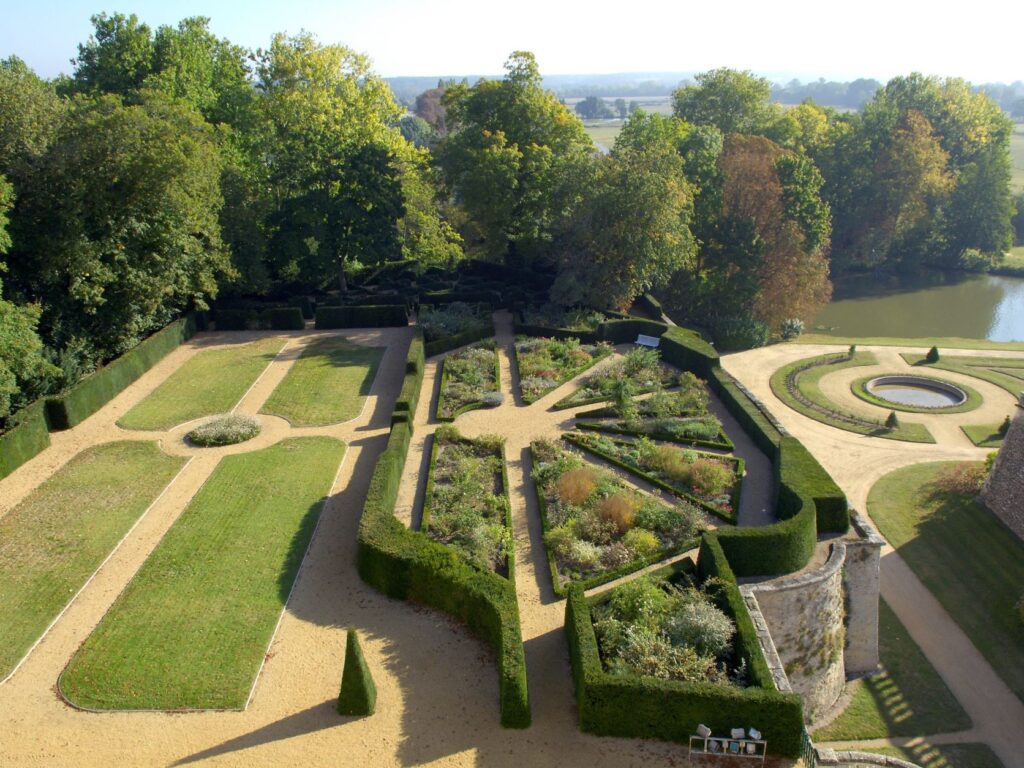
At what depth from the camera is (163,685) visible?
17.9 metres

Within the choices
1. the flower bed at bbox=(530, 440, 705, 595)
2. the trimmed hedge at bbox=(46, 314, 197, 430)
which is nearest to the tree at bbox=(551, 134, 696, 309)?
the flower bed at bbox=(530, 440, 705, 595)

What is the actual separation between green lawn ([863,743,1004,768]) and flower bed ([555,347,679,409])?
52.2 feet

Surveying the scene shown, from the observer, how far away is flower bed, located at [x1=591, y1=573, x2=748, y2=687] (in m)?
16.8

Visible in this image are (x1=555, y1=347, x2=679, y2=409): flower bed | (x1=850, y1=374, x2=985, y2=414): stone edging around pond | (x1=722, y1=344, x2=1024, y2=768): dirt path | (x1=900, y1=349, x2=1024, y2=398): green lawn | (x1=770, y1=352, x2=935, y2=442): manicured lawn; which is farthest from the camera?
(x1=900, y1=349, x2=1024, y2=398): green lawn

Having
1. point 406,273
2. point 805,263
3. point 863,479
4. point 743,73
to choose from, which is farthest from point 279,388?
point 743,73

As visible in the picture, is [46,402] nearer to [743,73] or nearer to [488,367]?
[488,367]

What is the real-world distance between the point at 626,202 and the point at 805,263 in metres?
15.3

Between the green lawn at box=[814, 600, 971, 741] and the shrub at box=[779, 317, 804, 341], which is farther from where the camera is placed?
the shrub at box=[779, 317, 804, 341]

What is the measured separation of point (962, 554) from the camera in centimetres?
2702

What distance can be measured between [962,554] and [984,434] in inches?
398

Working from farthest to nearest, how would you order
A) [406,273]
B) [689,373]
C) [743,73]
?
[743,73]
[406,273]
[689,373]

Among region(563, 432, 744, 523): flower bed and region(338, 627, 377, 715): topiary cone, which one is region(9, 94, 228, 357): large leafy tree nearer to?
region(563, 432, 744, 523): flower bed

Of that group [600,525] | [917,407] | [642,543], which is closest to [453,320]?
[600,525]

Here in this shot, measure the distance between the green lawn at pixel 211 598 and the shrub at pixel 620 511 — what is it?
9767 mm
